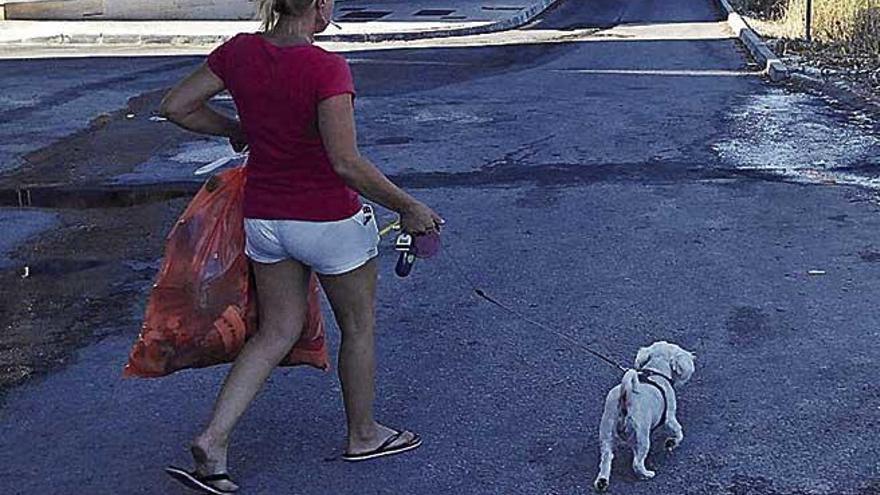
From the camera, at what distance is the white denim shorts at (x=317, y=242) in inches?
163

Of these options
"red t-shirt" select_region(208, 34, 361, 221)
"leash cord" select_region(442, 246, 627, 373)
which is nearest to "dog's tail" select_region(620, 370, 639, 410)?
"red t-shirt" select_region(208, 34, 361, 221)

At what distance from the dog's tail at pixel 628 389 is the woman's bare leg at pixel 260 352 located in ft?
3.46

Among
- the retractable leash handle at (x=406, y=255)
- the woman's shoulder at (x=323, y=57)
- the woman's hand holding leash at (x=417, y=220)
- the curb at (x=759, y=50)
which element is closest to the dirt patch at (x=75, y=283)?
the retractable leash handle at (x=406, y=255)

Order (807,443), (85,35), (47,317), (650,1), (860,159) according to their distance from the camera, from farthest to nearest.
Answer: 1. (650,1)
2. (85,35)
3. (860,159)
4. (47,317)
5. (807,443)

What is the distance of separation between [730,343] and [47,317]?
315cm

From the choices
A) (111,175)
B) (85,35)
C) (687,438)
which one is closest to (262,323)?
(687,438)

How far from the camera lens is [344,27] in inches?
945

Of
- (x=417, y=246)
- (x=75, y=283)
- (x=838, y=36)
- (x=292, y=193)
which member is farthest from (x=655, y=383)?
(x=838, y=36)

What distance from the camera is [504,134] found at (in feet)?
38.1

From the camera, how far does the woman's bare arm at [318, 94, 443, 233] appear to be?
392 centimetres

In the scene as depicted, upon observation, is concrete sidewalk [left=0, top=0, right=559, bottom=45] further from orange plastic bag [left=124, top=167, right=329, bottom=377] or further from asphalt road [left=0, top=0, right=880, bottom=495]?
orange plastic bag [left=124, top=167, right=329, bottom=377]

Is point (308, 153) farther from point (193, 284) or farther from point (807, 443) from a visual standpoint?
point (807, 443)

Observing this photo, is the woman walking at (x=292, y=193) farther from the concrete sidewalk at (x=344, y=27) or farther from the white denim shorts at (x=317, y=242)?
the concrete sidewalk at (x=344, y=27)

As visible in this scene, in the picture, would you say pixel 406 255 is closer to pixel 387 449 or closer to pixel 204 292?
pixel 204 292
